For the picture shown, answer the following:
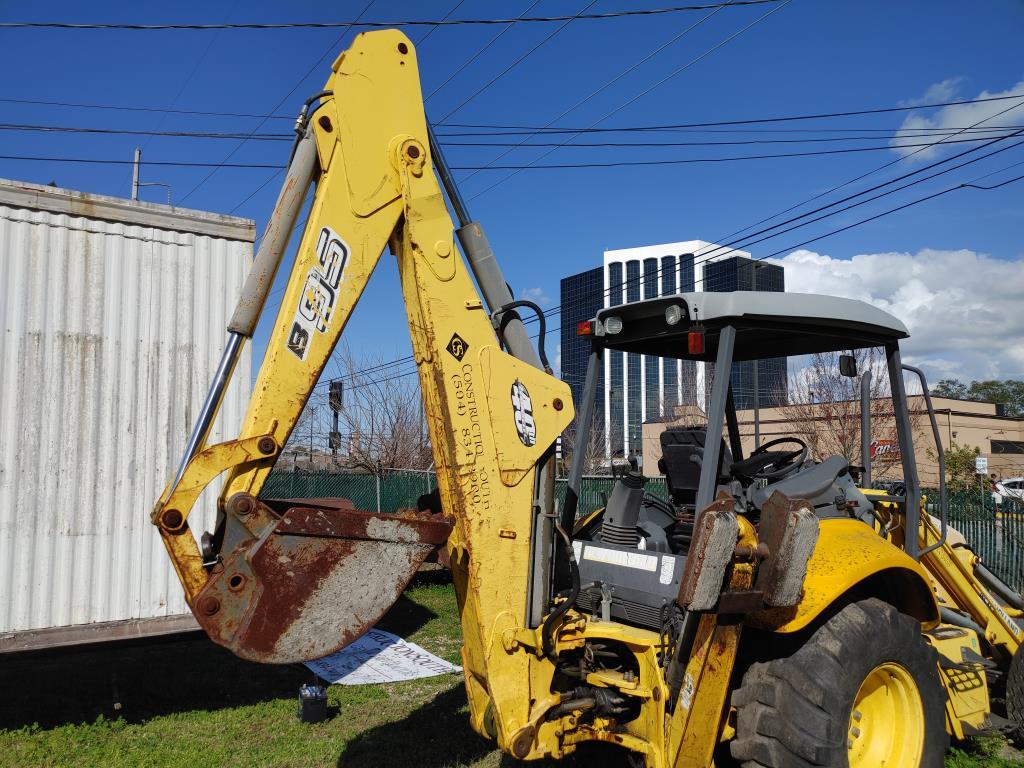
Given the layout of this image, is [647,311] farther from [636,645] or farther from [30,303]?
[30,303]

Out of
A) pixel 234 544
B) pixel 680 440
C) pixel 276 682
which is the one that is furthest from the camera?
pixel 276 682

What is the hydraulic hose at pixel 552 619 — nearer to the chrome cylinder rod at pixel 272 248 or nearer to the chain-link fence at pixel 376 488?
the chrome cylinder rod at pixel 272 248

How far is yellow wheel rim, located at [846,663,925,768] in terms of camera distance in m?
4.07

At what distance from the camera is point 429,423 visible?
3779mm

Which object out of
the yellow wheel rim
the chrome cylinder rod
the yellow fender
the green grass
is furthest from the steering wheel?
the chrome cylinder rod

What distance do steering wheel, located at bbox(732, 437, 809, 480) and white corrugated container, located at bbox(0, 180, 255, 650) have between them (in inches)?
168

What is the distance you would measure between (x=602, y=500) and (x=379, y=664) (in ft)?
9.41

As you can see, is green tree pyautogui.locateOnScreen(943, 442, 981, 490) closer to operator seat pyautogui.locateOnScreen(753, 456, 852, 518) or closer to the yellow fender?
the yellow fender

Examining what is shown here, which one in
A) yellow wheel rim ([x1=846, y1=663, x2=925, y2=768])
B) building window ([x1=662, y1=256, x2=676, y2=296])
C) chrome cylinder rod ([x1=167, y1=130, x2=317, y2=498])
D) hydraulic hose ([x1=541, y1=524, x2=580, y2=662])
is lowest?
yellow wheel rim ([x1=846, y1=663, x2=925, y2=768])

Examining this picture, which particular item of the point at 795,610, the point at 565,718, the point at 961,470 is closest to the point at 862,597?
the point at 795,610

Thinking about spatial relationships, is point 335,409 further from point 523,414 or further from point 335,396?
point 523,414

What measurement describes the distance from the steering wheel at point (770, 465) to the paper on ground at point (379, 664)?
4.06m

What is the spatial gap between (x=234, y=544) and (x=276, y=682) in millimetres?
4796

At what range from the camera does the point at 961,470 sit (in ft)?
72.9
